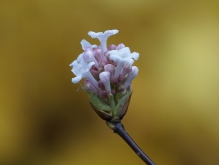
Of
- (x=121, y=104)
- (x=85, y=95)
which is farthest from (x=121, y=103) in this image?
(x=85, y=95)

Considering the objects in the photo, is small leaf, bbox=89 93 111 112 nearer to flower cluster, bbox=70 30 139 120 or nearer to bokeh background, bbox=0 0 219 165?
flower cluster, bbox=70 30 139 120

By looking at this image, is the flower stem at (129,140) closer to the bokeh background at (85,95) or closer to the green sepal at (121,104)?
the green sepal at (121,104)

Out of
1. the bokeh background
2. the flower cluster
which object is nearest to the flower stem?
the flower cluster

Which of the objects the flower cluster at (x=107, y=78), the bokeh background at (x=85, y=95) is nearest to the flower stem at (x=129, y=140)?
the flower cluster at (x=107, y=78)

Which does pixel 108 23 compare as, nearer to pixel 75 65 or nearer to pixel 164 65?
pixel 164 65

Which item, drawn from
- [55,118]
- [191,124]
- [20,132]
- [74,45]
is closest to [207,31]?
[191,124]

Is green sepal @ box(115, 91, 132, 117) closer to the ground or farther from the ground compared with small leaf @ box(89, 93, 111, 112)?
closer to the ground

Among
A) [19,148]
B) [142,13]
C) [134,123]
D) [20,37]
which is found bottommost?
[134,123]
